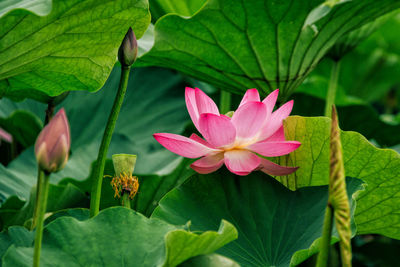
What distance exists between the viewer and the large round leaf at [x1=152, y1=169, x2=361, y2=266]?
2.04 feet

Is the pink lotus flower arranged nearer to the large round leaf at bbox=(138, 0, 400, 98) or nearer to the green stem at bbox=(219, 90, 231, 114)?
the large round leaf at bbox=(138, 0, 400, 98)

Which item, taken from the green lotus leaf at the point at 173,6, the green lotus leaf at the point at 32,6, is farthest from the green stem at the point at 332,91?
the green lotus leaf at the point at 32,6

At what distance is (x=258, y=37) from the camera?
34.4 inches

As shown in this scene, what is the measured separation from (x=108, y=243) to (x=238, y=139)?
0.22m

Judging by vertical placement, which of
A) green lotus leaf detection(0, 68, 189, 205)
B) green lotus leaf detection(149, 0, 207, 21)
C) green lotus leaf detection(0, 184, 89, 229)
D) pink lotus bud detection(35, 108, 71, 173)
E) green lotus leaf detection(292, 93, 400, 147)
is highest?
green lotus leaf detection(149, 0, 207, 21)

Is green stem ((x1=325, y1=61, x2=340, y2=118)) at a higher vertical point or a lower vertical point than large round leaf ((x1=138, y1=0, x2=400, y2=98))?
lower

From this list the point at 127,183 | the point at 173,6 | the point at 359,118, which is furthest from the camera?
the point at 359,118

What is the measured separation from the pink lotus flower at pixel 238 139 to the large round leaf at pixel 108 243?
0.12 meters

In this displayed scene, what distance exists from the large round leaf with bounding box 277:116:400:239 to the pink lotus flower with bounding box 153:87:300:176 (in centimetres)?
5

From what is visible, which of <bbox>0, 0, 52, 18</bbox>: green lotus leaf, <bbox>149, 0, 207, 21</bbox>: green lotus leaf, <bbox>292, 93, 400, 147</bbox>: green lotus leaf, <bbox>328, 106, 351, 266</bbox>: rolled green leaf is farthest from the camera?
<bbox>292, 93, 400, 147</bbox>: green lotus leaf

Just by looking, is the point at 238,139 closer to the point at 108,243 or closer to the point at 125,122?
the point at 108,243

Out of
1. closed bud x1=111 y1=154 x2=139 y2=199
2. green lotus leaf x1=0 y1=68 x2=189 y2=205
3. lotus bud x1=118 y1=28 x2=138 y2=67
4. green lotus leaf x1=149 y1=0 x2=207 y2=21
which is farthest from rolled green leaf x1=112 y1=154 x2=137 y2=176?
green lotus leaf x1=149 y1=0 x2=207 y2=21

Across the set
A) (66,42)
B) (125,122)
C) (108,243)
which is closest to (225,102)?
(125,122)

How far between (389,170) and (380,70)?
1.60 metres
